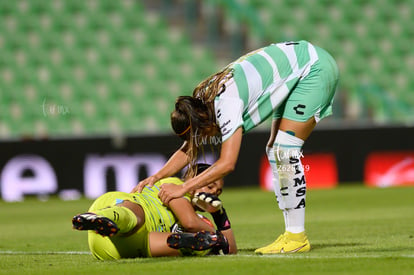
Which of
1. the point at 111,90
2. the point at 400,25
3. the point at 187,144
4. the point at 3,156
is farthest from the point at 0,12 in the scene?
the point at 187,144

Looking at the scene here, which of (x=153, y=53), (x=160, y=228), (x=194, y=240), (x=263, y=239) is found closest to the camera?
A: (x=194, y=240)

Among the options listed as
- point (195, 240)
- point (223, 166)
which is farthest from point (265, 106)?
point (195, 240)

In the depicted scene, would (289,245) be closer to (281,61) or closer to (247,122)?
(247,122)

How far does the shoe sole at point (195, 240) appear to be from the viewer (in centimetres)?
502

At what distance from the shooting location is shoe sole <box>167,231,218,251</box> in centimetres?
502

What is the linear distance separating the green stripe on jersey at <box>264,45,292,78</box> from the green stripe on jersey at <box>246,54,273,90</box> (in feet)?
0.25

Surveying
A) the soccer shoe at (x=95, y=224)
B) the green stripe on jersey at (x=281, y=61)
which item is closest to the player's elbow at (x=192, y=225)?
the soccer shoe at (x=95, y=224)

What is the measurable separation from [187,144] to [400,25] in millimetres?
13456

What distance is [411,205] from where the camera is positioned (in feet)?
33.4

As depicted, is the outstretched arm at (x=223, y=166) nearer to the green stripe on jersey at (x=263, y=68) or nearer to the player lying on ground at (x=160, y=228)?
the player lying on ground at (x=160, y=228)

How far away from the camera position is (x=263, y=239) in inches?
269

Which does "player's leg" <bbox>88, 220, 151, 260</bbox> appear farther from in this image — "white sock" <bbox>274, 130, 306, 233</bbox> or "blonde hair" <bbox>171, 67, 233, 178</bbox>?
"white sock" <bbox>274, 130, 306, 233</bbox>

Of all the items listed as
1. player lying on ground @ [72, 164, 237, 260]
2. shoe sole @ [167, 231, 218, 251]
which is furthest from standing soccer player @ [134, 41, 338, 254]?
shoe sole @ [167, 231, 218, 251]

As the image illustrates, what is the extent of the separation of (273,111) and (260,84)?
11.2 inches
